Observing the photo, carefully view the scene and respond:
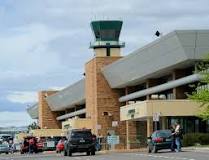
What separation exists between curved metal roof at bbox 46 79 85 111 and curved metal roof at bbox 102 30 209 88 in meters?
19.2

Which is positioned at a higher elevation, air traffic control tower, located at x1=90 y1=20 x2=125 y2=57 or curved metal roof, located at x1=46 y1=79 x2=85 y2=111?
air traffic control tower, located at x1=90 y1=20 x2=125 y2=57

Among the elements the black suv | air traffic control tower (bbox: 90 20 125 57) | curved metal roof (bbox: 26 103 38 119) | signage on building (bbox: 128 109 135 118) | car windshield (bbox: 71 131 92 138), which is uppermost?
air traffic control tower (bbox: 90 20 125 57)

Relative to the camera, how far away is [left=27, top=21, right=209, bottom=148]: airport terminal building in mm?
64062

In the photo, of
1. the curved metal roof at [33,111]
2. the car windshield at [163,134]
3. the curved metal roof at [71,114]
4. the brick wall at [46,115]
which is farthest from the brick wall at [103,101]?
the curved metal roof at [33,111]

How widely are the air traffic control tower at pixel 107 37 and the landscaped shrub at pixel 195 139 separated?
51.2 metres

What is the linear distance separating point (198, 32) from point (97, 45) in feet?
163

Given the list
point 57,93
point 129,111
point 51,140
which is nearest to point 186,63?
point 129,111

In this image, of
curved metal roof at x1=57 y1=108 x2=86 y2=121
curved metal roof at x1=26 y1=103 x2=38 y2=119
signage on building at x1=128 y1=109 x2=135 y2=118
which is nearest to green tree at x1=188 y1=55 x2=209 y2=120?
signage on building at x1=128 y1=109 x2=135 y2=118

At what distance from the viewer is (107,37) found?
112688 mm

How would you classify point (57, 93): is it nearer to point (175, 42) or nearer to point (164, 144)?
point (175, 42)

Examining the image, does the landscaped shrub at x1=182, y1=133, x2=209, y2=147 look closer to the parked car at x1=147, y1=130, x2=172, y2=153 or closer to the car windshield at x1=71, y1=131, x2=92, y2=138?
the parked car at x1=147, y1=130, x2=172, y2=153

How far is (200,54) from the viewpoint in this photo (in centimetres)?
6306

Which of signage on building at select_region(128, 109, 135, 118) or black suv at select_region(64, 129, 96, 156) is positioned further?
signage on building at select_region(128, 109, 135, 118)

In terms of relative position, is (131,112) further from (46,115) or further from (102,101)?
(46,115)
